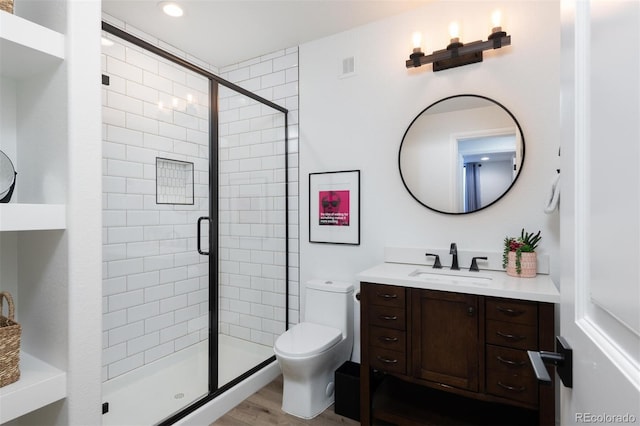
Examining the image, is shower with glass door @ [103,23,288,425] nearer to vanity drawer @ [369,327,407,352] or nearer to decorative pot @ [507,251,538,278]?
vanity drawer @ [369,327,407,352]

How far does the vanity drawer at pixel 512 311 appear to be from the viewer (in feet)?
5.09

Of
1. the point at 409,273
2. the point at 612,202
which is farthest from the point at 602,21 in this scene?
the point at 409,273

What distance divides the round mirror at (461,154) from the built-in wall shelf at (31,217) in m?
1.99

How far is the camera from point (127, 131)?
2.24 metres

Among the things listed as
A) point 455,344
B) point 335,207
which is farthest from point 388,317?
point 335,207

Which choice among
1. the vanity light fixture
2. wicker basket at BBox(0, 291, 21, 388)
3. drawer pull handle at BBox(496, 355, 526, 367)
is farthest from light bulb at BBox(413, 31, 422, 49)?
wicker basket at BBox(0, 291, 21, 388)

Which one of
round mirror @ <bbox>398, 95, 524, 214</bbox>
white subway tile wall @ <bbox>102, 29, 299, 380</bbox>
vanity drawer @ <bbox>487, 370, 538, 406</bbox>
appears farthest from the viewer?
white subway tile wall @ <bbox>102, 29, 299, 380</bbox>

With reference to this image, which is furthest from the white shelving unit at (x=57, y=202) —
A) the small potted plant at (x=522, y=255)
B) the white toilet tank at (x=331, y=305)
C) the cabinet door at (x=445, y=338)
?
the small potted plant at (x=522, y=255)

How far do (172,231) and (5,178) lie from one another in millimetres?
1483

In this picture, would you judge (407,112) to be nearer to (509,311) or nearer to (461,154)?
(461,154)

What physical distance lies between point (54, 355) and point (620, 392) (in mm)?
1356

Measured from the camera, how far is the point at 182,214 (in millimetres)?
2439

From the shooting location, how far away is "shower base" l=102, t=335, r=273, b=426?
199 centimetres

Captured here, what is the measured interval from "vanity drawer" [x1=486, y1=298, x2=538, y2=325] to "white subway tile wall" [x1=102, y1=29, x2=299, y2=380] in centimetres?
163
